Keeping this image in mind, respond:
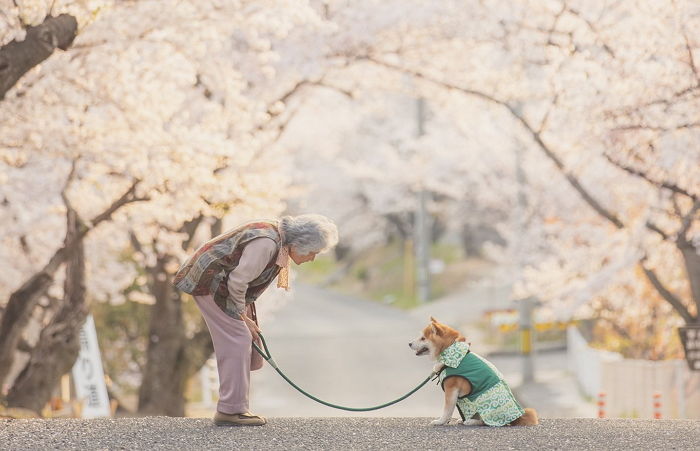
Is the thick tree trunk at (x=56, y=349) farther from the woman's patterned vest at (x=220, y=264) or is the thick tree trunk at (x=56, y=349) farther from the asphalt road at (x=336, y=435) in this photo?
the woman's patterned vest at (x=220, y=264)

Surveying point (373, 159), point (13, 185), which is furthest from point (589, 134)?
point (373, 159)

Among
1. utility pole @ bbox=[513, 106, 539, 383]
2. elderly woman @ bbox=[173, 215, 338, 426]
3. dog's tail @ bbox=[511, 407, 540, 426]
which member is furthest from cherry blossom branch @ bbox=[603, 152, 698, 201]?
utility pole @ bbox=[513, 106, 539, 383]

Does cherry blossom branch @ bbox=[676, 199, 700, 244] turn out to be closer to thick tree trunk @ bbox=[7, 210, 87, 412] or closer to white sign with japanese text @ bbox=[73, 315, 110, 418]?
thick tree trunk @ bbox=[7, 210, 87, 412]

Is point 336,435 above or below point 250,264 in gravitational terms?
below

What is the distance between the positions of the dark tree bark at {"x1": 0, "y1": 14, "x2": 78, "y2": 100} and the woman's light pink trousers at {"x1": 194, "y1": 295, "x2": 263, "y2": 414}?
7.66 feet

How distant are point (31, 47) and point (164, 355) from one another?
8.38m

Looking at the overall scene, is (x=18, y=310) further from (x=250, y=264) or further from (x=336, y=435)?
(x=336, y=435)

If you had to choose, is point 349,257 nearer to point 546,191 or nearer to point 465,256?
point 465,256

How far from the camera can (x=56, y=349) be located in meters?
13.0

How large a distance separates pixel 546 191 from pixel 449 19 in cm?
1246

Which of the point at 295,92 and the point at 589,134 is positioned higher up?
the point at 295,92

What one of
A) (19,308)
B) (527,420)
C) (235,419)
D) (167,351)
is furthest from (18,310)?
(527,420)

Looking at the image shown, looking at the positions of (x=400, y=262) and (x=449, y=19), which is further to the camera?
(x=400, y=262)

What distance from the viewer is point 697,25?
1066 cm
